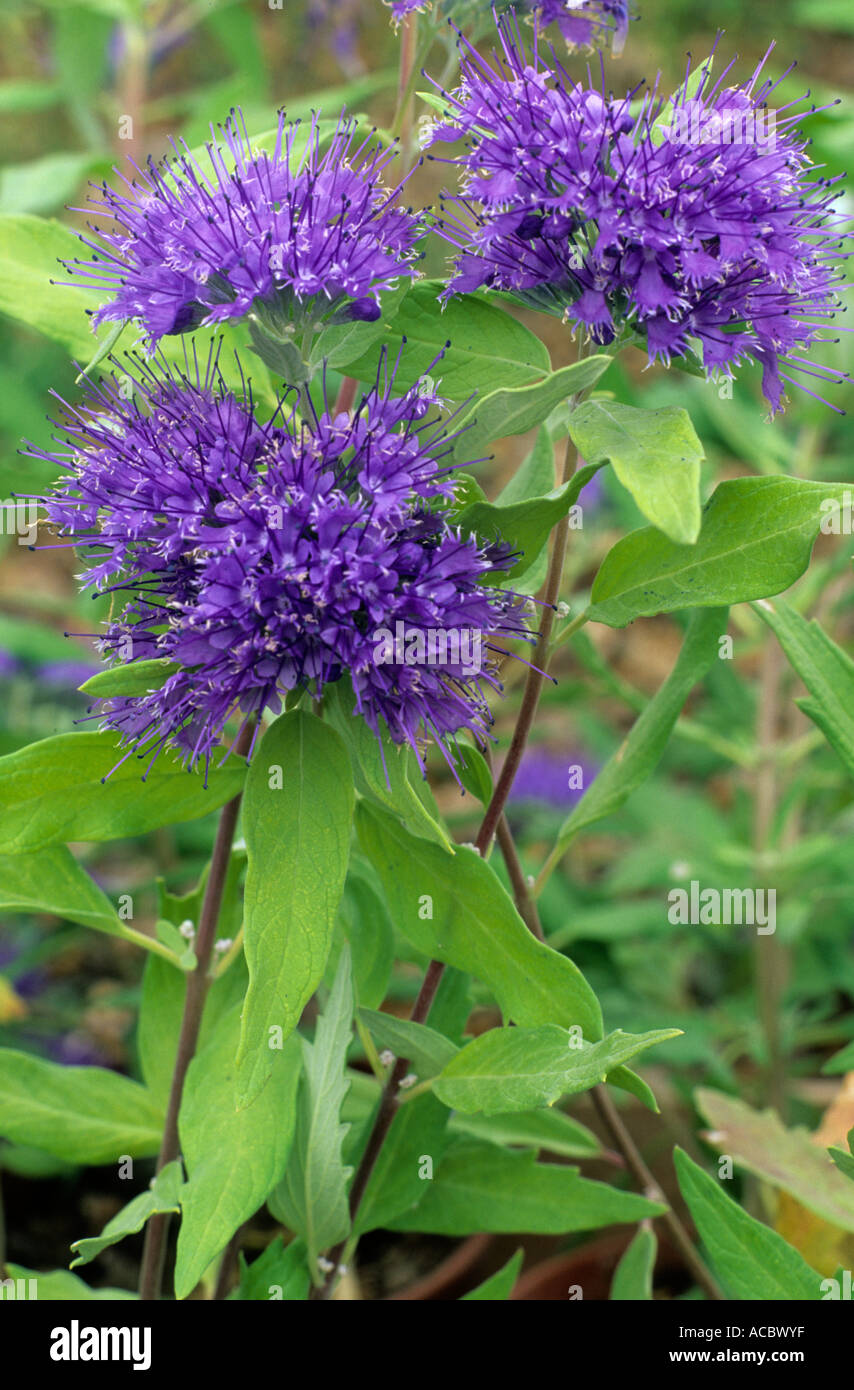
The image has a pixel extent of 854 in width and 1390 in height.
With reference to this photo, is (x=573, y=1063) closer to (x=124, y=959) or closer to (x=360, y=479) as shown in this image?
(x=360, y=479)

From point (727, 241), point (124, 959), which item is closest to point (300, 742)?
point (727, 241)

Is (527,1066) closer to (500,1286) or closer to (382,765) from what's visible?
(382,765)

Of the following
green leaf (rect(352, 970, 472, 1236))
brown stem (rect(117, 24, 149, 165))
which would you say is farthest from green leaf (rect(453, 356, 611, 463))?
brown stem (rect(117, 24, 149, 165))

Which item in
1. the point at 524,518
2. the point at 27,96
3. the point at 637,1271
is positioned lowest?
the point at 637,1271

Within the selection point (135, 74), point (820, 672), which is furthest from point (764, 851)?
point (135, 74)

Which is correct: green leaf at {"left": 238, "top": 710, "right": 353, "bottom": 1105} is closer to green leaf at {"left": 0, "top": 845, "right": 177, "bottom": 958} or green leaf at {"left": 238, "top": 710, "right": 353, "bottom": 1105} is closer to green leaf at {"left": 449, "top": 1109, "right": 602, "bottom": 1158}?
green leaf at {"left": 0, "top": 845, "right": 177, "bottom": 958}

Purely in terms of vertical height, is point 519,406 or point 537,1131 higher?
point 519,406
